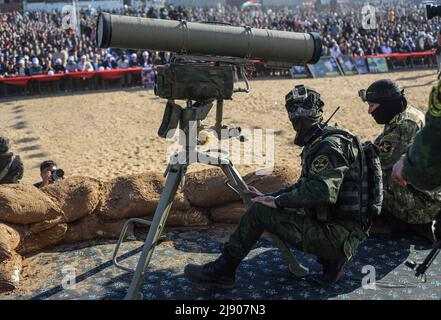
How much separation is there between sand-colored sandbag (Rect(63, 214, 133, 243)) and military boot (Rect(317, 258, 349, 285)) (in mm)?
1807

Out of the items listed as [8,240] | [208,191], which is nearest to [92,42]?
[208,191]

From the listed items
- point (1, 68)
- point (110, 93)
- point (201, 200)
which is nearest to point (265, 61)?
point (201, 200)

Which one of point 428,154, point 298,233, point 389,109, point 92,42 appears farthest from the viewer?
point 92,42

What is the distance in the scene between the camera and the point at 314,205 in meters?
3.42

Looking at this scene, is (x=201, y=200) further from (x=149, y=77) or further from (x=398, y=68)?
(x=398, y=68)

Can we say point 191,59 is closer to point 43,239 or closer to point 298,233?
point 298,233

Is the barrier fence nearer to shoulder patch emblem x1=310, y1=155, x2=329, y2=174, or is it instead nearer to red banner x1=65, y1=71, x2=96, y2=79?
red banner x1=65, y1=71, x2=96, y2=79

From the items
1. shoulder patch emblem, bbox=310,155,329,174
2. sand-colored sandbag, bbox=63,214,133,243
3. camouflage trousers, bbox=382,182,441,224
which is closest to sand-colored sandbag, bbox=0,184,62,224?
sand-colored sandbag, bbox=63,214,133,243

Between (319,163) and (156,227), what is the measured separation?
1083mm

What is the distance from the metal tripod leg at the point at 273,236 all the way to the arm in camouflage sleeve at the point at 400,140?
133 cm

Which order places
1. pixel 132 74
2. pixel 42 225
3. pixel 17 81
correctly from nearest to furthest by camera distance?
pixel 42 225, pixel 17 81, pixel 132 74

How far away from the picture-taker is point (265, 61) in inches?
149

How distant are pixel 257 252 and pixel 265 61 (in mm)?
1585

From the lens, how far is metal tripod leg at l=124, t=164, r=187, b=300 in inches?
133
